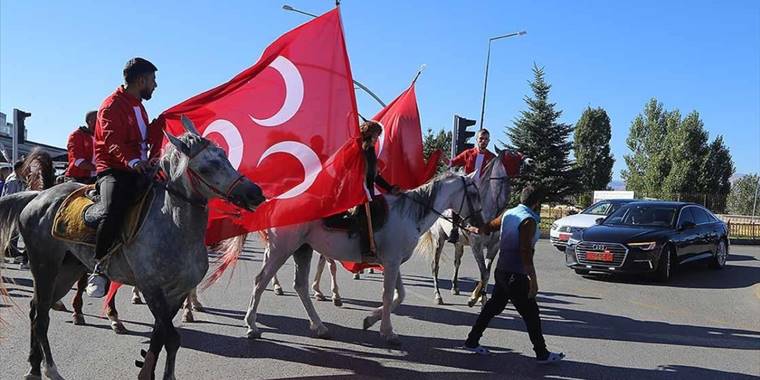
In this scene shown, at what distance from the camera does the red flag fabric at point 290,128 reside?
259 inches

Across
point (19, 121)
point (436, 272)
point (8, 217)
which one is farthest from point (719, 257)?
point (19, 121)

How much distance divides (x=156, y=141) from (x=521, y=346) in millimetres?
4668

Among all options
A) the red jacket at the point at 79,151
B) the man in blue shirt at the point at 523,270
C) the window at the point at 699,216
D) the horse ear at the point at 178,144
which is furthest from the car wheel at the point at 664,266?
the horse ear at the point at 178,144

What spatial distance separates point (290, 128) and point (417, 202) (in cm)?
175

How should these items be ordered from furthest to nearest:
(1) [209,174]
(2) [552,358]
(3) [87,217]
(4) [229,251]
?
(4) [229,251] < (2) [552,358] < (3) [87,217] < (1) [209,174]

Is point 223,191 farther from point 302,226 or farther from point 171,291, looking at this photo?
point 302,226

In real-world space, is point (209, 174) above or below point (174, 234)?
above

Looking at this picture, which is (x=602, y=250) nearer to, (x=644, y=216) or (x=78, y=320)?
(x=644, y=216)

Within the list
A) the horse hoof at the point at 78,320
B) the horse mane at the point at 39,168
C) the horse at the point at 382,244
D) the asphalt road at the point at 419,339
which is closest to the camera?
the asphalt road at the point at 419,339

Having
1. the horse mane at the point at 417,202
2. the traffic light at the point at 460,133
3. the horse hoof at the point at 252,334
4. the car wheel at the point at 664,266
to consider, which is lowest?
the horse hoof at the point at 252,334

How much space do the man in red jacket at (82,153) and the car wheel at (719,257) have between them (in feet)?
47.0

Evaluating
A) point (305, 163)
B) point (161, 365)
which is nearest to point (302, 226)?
point (305, 163)

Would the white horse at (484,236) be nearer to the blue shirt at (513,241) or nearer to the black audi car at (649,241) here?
the blue shirt at (513,241)

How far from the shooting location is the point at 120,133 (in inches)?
194
